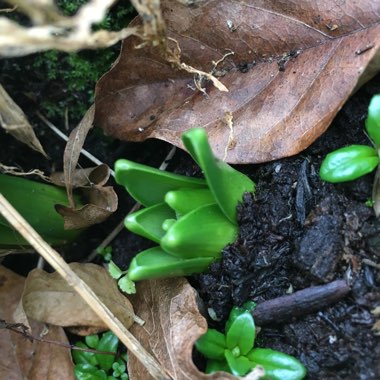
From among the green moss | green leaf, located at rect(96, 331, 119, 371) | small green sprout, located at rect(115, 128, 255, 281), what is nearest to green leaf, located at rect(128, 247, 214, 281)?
small green sprout, located at rect(115, 128, 255, 281)

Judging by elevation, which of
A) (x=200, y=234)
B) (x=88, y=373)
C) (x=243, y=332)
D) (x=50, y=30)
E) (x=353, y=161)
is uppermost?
(x=50, y=30)

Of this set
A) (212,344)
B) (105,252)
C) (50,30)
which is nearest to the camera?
(50,30)

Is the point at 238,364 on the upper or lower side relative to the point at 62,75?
lower

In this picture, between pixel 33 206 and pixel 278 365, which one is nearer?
pixel 278 365

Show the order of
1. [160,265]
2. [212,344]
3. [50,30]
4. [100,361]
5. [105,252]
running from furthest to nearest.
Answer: [105,252]
[100,361]
[212,344]
[160,265]
[50,30]

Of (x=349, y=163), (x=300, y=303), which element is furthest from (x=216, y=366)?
(x=349, y=163)

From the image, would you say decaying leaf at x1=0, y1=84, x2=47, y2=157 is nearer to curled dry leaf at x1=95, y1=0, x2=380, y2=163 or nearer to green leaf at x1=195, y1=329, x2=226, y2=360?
curled dry leaf at x1=95, y1=0, x2=380, y2=163

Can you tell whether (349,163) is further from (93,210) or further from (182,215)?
(93,210)
